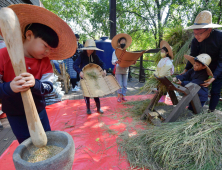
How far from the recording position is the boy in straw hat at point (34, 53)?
1.02 metres

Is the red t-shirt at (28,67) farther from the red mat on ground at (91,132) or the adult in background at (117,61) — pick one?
the adult in background at (117,61)

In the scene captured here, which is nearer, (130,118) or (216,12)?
(130,118)

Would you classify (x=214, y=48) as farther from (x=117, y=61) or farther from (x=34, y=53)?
(x=34, y=53)

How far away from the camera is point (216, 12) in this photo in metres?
4.34

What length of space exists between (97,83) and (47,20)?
1.81 meters

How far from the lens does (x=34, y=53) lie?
1148 millimetres

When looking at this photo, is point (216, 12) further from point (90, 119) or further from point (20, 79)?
point (20, 79)

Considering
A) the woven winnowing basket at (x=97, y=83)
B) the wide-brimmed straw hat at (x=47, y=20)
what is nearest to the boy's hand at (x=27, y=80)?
the wide-brimmed straw hat at (x=47, y=20)

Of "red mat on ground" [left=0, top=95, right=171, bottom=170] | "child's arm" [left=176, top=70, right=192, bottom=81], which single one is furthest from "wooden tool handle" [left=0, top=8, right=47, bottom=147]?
"child's arm" [left=176, top=70, right=192, bottom=81]

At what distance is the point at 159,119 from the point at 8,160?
7.72 ft

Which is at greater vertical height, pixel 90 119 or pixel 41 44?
pixel 41 44

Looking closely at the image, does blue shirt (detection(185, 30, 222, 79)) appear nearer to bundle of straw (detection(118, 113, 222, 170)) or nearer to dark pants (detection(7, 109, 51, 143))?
bundle of straw (detection(118, 113, 222, 170))

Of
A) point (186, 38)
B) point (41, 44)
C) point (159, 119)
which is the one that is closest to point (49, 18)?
point (41, 44)

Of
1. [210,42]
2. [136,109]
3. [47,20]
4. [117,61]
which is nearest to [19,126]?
[47,20]
